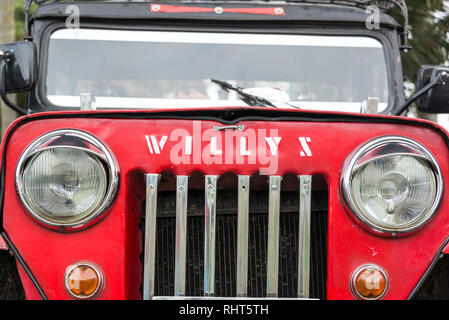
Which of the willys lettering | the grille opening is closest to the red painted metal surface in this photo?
the willys lettering

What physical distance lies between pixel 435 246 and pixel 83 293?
4.45 ft

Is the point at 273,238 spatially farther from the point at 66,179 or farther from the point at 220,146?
the point at 66,179

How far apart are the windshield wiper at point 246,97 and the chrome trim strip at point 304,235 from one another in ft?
2.77

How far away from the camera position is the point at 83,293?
2.31 metres

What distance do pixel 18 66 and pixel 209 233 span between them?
1.39m

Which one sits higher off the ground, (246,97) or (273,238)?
(246,97)

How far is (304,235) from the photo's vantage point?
2.31m

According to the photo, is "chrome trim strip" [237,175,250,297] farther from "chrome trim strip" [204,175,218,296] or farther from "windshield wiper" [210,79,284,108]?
"windshield wiper" [210,79,284,108]

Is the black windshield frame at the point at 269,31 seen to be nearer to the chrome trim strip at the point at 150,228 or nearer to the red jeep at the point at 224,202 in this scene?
the red jeep at the point at 224,202

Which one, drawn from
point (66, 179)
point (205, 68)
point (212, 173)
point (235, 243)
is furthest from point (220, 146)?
point (205, 68)

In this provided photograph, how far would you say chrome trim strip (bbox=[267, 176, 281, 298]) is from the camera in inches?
89.7
